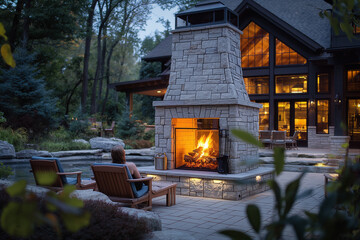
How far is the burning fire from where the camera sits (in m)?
7.70

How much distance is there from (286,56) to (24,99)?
12293 mm

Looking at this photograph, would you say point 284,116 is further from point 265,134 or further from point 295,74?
point 265,134

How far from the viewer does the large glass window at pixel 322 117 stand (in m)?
15.6

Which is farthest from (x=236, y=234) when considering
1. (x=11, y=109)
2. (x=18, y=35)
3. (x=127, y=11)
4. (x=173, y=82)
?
(x=127, y=11)

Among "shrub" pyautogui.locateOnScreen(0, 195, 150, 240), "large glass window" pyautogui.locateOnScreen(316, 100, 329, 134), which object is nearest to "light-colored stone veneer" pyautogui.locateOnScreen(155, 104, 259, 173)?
"shrub" pyautogui.locateOnScreen(0, 195, 150, 240)

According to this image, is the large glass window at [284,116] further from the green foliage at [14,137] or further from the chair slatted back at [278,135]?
the green foliage at [14,137]

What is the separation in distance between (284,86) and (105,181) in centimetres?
1294

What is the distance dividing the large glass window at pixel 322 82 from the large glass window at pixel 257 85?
2.37 m

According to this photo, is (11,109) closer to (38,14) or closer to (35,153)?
(35,153)

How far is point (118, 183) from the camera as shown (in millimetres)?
5375

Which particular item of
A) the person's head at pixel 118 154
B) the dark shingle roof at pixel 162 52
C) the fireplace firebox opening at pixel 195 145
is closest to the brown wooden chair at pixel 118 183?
the person's head at pixel 118 154

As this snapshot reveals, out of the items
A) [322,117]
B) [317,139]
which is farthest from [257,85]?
[317,139]

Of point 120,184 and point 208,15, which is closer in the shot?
point 120,184

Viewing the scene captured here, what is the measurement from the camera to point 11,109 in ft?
49.1
